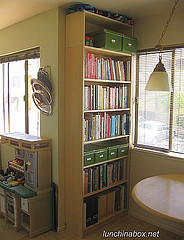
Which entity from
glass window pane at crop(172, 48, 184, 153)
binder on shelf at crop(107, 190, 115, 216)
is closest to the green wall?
binder on shelf at crop(107, 190, 115, 216)

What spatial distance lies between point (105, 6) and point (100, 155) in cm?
166

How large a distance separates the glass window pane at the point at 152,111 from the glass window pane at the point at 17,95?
1.75 m

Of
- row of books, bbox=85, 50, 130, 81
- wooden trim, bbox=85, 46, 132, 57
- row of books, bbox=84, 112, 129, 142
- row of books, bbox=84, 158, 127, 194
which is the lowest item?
row of books, bbox=84, 158, 127, 194

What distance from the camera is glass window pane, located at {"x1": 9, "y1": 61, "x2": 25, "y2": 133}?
391cm

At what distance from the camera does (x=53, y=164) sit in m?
3.04

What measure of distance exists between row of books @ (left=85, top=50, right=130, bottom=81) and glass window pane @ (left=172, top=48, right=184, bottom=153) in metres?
0.62

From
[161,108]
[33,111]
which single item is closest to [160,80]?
[161,108]

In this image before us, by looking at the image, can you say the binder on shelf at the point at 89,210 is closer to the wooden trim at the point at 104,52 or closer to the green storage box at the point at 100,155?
the green storage box at the point at 100,155

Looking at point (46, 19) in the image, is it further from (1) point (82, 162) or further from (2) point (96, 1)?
(1) point (82, 162)

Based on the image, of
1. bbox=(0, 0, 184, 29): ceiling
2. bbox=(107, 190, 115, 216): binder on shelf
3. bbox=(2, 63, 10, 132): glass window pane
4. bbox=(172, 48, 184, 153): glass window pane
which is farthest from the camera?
bbox=(2, 63, 10, 132): glass window pane

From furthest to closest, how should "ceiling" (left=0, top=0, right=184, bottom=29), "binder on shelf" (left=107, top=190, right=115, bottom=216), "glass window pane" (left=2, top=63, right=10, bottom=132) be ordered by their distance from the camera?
"glass window pane" (left=2, top=63, right=10, bottom=132) → "binder on shelf" (left=107, top=190, right=115, bottom=216) → "ceiling" (left=0, top=0, right=184, bottom=29)

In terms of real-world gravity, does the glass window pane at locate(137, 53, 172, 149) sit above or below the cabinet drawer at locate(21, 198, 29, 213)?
above

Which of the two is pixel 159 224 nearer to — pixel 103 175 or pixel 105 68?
pixel 103 175

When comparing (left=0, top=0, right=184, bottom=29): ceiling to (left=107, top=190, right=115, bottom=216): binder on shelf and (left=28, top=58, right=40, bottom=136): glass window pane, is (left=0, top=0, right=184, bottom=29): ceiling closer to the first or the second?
(left=28, top=58, right=40, bottom=136): glass window pane
